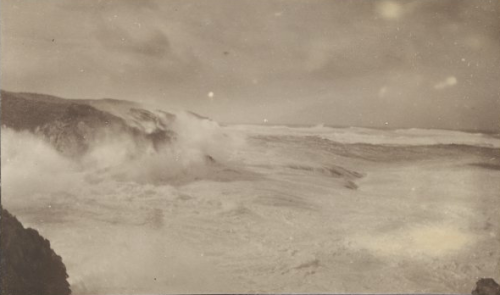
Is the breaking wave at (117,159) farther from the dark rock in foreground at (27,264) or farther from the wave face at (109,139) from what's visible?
the dark rock in foreground at (27,264)

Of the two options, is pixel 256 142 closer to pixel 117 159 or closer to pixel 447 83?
pixel 117 159

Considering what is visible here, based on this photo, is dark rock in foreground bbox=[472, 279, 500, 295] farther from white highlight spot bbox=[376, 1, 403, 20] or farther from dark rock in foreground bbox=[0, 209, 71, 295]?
dark rock in foreground bbox=[0, 209, 71, 295]

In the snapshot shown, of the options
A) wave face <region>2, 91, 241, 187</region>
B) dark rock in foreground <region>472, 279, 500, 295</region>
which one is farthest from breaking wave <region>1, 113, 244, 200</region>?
dark rock in foreground <region>472, 279, 500, 295</region>

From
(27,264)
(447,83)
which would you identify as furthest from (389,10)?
(27,264)

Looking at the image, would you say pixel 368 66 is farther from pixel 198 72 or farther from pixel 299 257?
pixel 299 257

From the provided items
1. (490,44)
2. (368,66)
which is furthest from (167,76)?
(490,44)

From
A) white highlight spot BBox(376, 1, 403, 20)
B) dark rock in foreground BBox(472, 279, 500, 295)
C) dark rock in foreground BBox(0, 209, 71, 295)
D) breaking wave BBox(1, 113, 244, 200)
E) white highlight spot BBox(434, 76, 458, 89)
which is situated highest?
white highlight spot BBox(376, 1, 403, 20)
